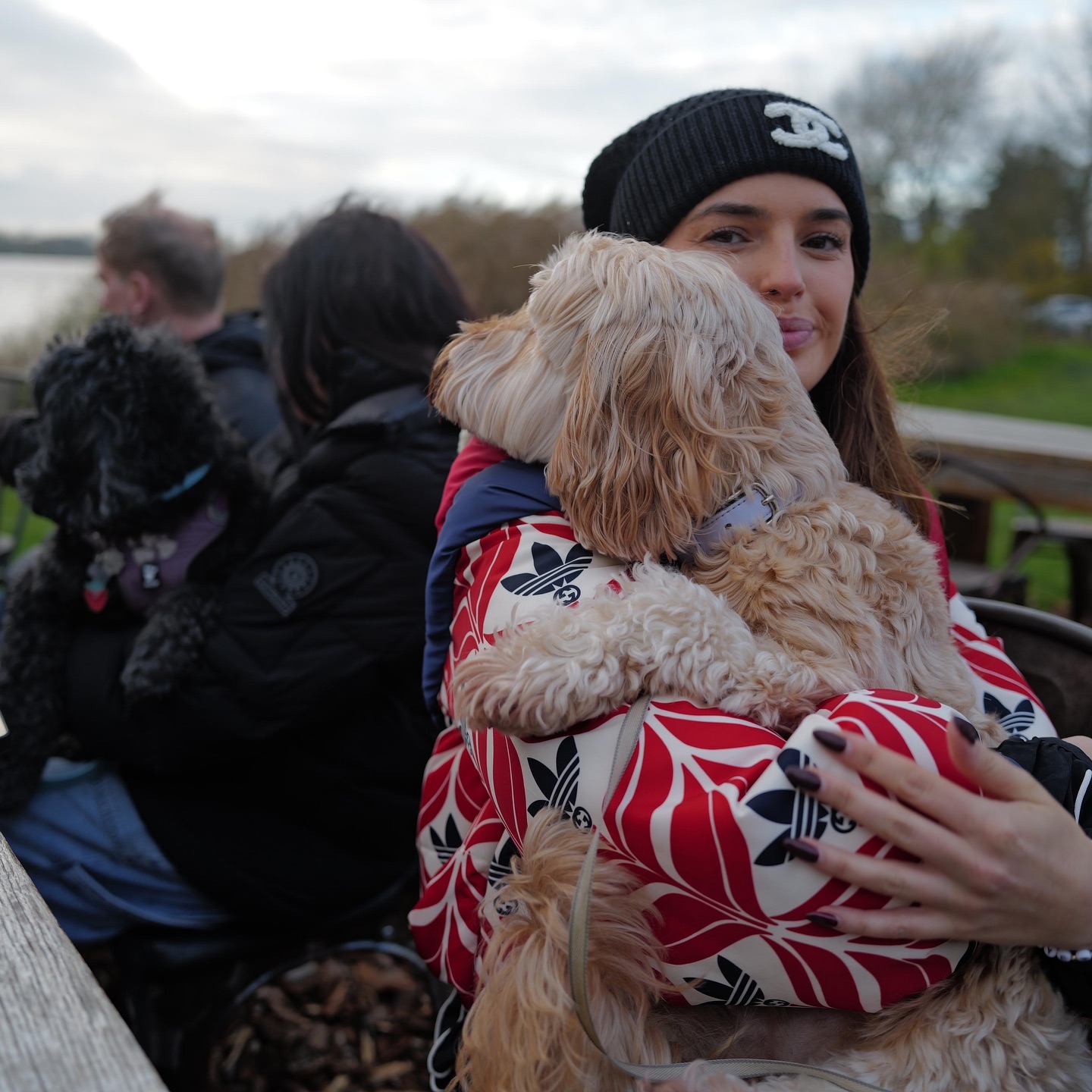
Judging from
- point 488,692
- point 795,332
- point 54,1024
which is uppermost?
point 795,332

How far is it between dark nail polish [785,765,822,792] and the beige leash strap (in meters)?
0.21

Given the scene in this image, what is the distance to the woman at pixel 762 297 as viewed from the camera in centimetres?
156

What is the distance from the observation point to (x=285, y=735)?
2348 mm

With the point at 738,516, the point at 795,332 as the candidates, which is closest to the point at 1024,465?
the point at 795,332

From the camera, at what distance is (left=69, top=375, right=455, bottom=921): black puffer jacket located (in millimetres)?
2271

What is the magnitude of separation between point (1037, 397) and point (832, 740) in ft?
67.2

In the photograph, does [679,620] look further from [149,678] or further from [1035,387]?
[1035,387]

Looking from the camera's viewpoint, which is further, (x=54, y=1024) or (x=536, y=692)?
(x=536, y=692)

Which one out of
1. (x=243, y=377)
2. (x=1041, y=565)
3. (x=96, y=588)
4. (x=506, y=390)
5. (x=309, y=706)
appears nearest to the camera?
(x=506, y=390)

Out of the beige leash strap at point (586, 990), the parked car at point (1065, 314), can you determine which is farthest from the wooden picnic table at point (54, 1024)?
the parked car at point (1065, 314)

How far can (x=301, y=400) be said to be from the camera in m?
2.82

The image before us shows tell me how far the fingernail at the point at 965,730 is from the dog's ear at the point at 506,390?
2.67ft

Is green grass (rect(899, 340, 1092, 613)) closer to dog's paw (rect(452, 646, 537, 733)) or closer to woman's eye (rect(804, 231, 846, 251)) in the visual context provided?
woman's eye (rect(804, 231, 846, 251))

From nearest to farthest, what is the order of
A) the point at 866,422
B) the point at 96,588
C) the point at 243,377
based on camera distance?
the point at 866,422 → the point at 96,588 → the point at 243,377
